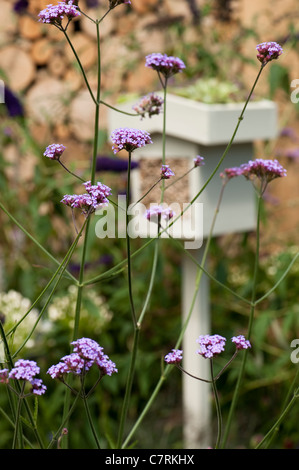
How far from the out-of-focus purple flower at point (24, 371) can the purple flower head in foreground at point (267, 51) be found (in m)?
0.39

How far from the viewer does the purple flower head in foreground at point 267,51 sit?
77 cm

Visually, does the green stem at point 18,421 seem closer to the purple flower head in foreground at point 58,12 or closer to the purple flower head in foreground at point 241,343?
the purple flower head in foreground at point 241,343

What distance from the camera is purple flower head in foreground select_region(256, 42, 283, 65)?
768 millimetres

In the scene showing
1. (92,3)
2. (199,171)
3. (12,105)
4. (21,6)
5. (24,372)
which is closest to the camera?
(24,372)

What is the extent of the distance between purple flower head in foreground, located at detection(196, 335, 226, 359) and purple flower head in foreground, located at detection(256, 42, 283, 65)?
30cm

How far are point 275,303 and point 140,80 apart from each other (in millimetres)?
1479

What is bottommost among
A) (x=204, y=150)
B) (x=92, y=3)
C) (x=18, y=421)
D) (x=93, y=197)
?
(x=18, y=421)

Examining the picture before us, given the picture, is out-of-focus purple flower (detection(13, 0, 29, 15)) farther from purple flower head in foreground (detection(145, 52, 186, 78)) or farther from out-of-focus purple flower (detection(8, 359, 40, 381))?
out-of-focus purple flower (detection(8, 359, 40, 381))

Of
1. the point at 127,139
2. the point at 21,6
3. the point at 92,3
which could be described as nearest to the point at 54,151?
the point at 127,139

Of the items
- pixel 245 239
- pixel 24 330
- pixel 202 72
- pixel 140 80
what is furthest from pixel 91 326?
pixel 140 80

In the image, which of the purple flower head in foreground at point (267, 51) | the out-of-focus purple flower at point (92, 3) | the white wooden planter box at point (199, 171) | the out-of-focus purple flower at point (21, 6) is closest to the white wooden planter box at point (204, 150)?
the white wooden planter box at point (199, 171)

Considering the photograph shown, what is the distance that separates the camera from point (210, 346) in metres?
0.68

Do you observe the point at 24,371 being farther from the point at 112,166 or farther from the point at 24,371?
the point at 112,166

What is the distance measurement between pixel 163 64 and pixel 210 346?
0.36 metres
